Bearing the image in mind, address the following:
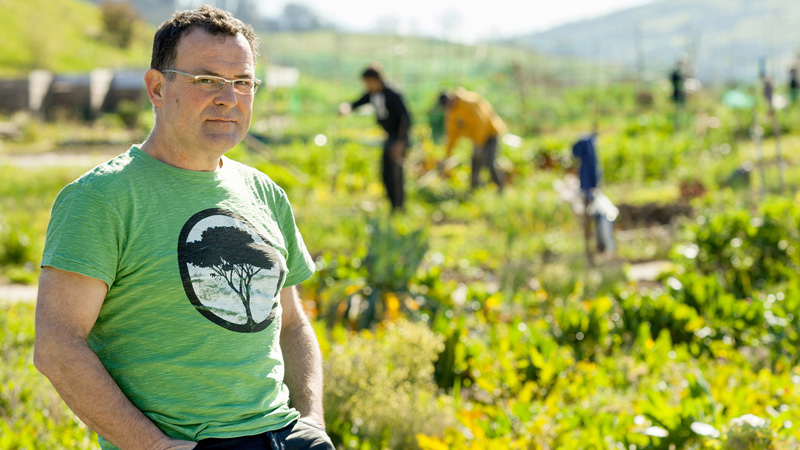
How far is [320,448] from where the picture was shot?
1.82 meters

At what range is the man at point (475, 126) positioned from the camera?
11.1m

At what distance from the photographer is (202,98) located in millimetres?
1734

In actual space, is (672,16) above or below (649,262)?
above

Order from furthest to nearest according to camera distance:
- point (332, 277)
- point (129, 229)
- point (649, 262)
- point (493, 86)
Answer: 1. point (493, 86)
2. point (649, 262)
3. point (332, 277)
4. point (129, 229)

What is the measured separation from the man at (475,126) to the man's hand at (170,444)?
9.53 meters

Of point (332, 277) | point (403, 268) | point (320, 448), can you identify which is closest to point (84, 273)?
point (320, 448)

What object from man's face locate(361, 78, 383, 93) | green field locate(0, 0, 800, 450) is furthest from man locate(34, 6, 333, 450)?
man's face locate(361, 78, 383, 93)

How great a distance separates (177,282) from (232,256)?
0.14 metres

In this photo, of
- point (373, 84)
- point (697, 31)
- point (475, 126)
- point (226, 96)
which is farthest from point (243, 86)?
point (697, 31)

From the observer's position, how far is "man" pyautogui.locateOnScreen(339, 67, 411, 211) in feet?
28.8

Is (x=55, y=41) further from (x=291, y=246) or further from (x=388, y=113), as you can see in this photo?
(x=291, y=246)

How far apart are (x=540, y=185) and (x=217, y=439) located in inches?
410

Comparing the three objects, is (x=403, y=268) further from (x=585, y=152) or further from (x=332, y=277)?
(x=585, y=152)

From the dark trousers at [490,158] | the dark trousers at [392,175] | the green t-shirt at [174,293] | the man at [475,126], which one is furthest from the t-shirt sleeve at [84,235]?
the dark trousers at [490,158]
